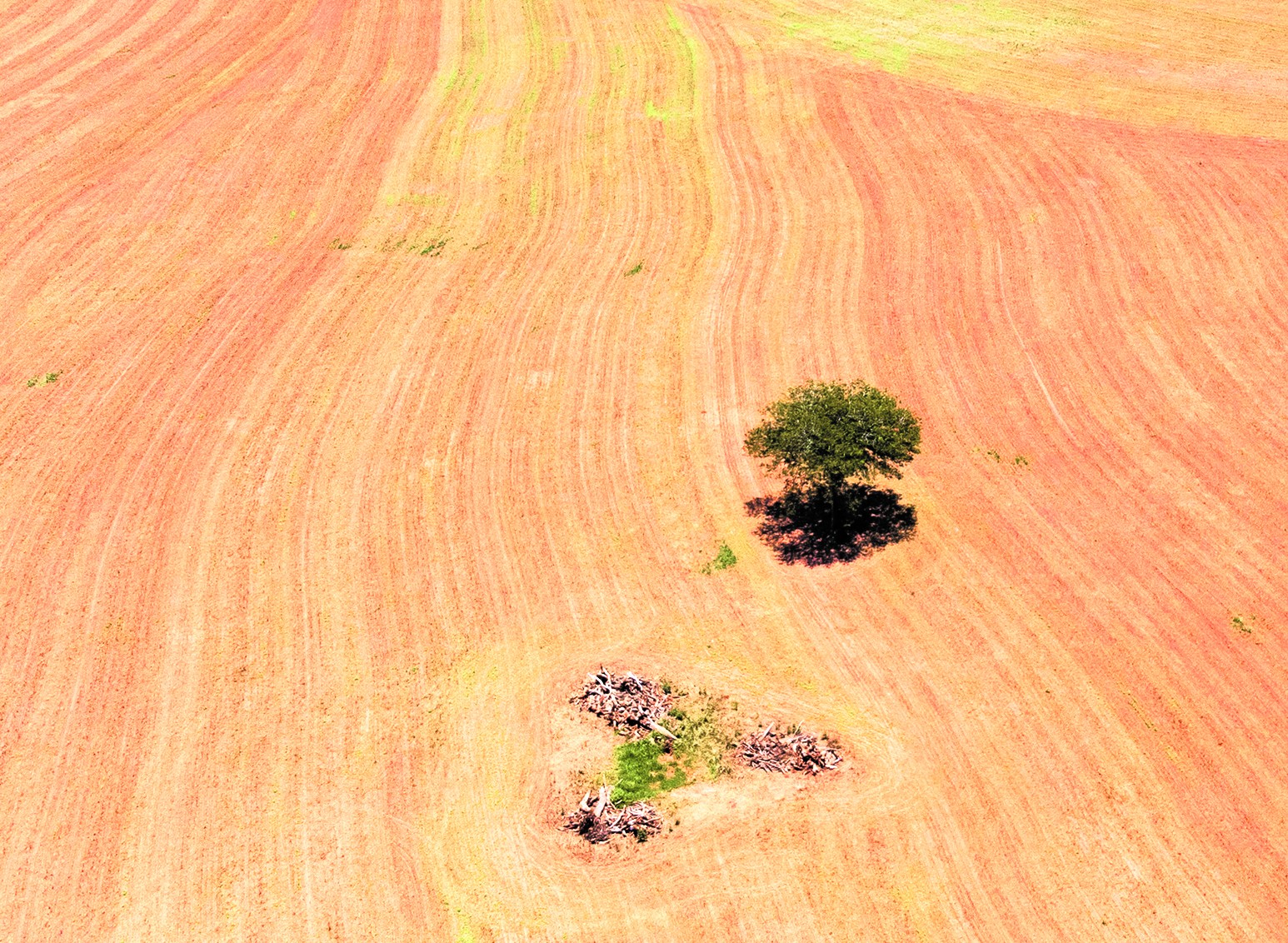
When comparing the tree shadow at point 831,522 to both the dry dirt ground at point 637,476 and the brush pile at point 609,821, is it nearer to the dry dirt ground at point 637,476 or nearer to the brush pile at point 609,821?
the dry dirt ground at point 637,476

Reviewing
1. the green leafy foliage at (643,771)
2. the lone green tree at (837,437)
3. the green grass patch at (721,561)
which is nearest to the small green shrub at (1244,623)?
the lone green tree at (837,437)

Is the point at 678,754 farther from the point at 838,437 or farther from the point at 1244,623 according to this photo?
the point at 1244,623

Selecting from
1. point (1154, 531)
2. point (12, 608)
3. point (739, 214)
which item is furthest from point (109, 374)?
point (1154, 531)

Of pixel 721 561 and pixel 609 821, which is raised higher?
pixel 609 821

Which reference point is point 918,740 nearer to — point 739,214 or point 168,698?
point 168,698

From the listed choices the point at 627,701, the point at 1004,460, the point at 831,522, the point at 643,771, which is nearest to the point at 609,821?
the point at 643,771

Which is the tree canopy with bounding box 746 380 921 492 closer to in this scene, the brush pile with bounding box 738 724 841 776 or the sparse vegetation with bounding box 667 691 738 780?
the sparse vegetation with bounding box 667 691 738 780

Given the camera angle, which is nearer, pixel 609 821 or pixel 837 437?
pixel 609 821
